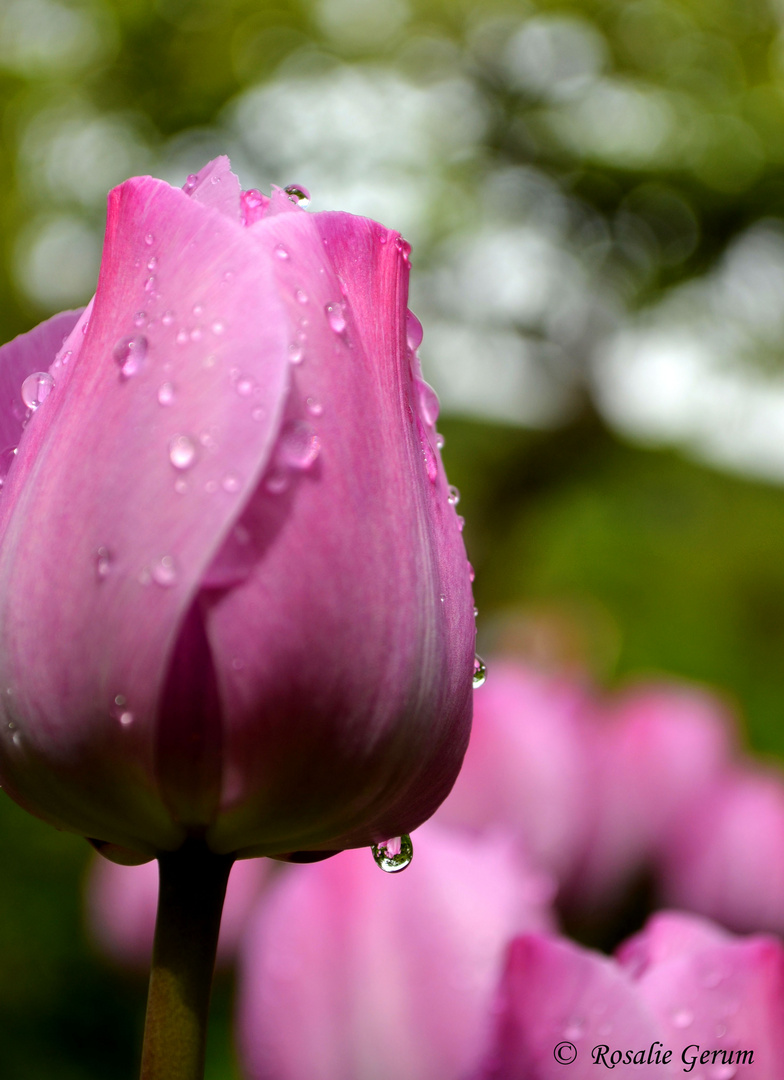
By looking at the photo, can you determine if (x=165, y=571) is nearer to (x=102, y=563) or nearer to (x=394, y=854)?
(x=102, y=563)

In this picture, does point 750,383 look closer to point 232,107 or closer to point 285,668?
point 232,107

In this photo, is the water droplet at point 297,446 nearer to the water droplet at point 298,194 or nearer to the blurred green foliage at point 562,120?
the water droplet at point 298,194

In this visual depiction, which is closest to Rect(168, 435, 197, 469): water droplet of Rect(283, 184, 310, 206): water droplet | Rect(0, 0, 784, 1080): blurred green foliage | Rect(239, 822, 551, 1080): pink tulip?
Rect(283, 184, 310, 206): water droplet

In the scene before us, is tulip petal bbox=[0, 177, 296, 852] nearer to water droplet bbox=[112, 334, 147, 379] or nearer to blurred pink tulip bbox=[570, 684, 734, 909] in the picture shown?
water droplet bbox=[112, 334, 147, 379]

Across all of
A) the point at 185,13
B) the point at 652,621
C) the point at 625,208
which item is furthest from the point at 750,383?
the point at 185,13

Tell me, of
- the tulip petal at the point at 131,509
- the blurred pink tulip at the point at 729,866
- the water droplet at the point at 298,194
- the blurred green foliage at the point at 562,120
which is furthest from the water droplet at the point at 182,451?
the blurred green foliage at the point at 562,120

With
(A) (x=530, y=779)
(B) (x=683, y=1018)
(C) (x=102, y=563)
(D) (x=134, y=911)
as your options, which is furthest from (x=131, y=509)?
(D) (x=134, y=911)
